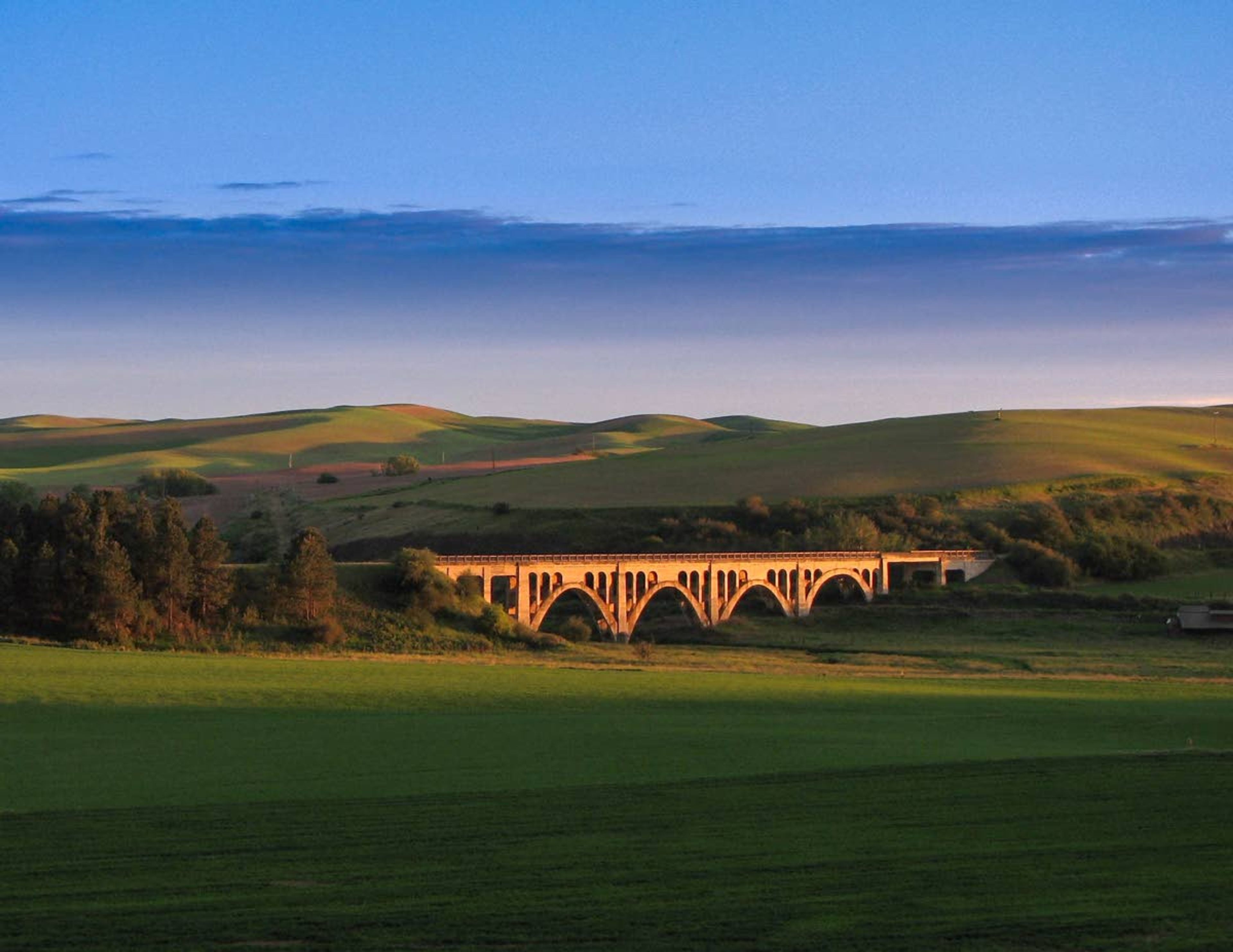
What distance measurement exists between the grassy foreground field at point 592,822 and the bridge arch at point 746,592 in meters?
47.5

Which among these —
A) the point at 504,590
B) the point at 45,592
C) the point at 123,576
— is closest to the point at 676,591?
the point at 504,590

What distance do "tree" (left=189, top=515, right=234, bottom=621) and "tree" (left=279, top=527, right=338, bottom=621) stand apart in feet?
7.94

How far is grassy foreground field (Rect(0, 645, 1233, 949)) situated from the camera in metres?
17.2

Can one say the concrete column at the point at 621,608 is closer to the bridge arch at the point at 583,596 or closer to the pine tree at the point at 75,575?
the bridge arch at the point at 583,596

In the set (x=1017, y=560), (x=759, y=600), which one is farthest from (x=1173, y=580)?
(x=759, y=600)

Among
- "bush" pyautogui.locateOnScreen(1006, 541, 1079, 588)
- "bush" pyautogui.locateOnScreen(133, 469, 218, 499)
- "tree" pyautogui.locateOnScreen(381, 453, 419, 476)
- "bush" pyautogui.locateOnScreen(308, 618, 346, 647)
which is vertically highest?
"tree" pyautogui.locateOnScreen(381, 453, 419, 476)

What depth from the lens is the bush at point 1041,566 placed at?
Result: 99.7m

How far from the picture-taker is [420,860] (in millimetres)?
20625

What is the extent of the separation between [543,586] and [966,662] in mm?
25227

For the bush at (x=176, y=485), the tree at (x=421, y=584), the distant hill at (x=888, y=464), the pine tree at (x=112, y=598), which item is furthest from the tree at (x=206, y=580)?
the bush at (x=176, y=485)

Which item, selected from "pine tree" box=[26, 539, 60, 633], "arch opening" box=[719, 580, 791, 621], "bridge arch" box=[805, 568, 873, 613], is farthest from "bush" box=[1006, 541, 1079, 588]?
"pine tree" box=[26, 539, 60, 633]

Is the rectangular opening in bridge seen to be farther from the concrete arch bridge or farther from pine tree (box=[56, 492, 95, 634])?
pine tree (box=[56, 492, 95, 634])

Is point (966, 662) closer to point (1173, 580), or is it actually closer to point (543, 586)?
point (543, 586)

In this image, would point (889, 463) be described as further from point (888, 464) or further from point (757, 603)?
point (757, 603)
